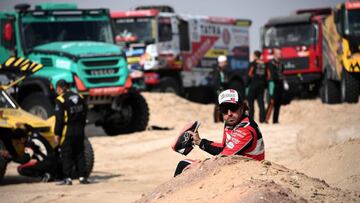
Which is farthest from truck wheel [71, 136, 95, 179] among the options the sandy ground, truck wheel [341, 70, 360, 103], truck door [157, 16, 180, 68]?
truck door [157, 16, 180, 68]

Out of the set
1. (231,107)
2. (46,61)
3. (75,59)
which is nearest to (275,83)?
(75,59)

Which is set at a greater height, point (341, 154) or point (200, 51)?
point (341, 154)

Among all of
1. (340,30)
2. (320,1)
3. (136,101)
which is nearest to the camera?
(136,101)

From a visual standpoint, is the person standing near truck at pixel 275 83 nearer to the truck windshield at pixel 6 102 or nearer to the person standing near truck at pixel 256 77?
the person standing near truck at pixel 256 77

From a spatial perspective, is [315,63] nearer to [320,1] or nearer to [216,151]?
[216,151]

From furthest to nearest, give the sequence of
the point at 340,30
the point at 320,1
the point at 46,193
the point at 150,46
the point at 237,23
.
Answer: the point at 320,1, the point at 237,23, the point at 150,46, the point at 340,30, the point at 46,193

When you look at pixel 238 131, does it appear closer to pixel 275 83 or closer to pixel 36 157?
pixel 36 157

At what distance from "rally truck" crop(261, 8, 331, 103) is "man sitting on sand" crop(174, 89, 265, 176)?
22.2m

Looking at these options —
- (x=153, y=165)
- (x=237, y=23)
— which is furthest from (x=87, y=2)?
(x=153, y=165)

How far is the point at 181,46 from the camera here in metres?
29.9

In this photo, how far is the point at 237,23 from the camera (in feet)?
112

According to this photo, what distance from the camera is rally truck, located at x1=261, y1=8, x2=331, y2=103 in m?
31.0

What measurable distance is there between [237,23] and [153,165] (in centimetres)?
1894

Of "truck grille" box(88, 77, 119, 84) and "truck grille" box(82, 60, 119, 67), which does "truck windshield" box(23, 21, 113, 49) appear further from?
"truck grille" box(88, 77, 119, 84)
